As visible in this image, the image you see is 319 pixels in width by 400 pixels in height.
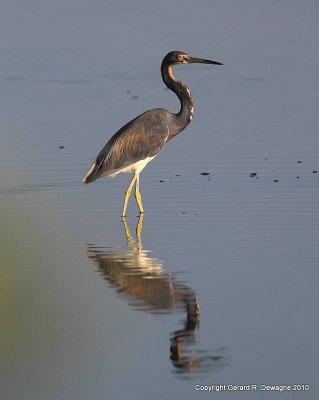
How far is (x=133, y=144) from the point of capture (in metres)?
13.8

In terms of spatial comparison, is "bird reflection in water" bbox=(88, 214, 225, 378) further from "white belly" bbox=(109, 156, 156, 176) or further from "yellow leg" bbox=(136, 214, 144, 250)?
"white belly" bbox=(109, 156, 156, 176)

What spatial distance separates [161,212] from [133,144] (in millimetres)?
1039

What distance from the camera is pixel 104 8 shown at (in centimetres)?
2614

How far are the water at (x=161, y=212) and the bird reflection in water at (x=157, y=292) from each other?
0.02 meters

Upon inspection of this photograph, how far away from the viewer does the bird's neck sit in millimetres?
14305

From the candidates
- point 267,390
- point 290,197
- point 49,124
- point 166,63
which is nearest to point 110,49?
point 49,124

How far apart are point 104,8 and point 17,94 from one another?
24.8 ft

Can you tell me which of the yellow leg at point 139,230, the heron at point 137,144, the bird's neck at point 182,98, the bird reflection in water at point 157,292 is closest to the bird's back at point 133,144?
the heron at point 137,144

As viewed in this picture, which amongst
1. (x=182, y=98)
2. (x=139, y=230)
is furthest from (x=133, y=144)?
(x=139, y=230)

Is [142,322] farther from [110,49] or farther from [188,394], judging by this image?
[110,49]

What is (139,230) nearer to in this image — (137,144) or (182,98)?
(137,144)

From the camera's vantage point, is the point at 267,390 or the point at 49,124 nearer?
the point at 267,390

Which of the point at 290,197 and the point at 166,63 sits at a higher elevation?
the point at 166,63

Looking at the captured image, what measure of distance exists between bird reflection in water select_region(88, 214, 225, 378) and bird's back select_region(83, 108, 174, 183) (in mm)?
1146
